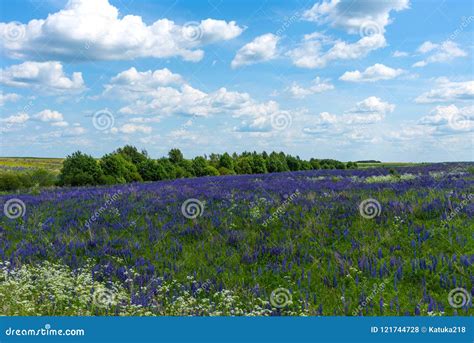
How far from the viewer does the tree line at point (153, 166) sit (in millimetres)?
29438

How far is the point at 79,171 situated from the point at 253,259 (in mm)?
25304

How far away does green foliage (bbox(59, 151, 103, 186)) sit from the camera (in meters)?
29.0

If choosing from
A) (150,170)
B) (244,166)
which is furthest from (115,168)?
(244,166)

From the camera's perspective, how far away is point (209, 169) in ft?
146

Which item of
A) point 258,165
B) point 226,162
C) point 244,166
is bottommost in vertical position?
point 244,166

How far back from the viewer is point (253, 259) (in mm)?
6812

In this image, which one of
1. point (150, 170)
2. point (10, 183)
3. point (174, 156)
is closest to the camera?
point (10, 183)

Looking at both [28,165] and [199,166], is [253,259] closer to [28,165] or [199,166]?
[199,166]

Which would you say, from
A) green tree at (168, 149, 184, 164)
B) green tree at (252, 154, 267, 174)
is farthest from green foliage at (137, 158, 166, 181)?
green tree at (252, 154, 267, 174)

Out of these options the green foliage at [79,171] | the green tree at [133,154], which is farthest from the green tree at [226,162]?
the green foliage at [79,171]

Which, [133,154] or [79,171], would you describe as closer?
[79,171]

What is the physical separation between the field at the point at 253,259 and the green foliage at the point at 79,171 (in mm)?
19200

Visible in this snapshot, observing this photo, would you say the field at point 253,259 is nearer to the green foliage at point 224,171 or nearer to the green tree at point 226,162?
the green foliage at point 224,171

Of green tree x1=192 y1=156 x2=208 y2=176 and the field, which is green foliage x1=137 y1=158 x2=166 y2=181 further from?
the field
